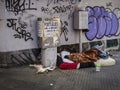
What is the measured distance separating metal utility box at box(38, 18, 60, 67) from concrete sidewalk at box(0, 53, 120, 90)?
475 millimetres

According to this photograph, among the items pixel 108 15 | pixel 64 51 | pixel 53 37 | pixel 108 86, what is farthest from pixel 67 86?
pixel 108 15

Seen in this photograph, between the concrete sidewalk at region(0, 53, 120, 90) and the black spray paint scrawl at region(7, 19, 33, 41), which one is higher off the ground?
the black spray paint scrawl at region(7, 19, 33, 41)

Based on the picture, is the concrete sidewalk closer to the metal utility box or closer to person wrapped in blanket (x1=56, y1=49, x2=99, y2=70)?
person wrapped in blanket (x1=56, y1=49, x2=99, y2=70)

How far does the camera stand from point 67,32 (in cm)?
1131

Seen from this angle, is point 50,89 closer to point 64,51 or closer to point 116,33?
point 64,51

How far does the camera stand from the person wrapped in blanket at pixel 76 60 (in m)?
9.92

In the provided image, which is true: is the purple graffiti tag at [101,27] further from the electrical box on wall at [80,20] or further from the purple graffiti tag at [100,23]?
the electrical box on wall at [80,20]

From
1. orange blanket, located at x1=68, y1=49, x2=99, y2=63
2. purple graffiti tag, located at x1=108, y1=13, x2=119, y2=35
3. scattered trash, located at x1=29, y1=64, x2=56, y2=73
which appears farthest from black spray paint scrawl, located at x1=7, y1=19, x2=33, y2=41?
purple graffiti tag, located at x1=108, y1=13, x2=119, y2=35

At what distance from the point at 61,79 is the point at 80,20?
3090 mm

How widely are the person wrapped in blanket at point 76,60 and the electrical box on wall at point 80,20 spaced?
99 cm

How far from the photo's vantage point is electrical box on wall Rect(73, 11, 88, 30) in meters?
11.1

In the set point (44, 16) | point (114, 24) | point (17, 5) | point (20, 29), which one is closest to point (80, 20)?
point (44, 16)

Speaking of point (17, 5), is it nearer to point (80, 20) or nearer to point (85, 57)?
point (80, 20)

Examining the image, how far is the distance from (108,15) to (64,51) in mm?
3183
